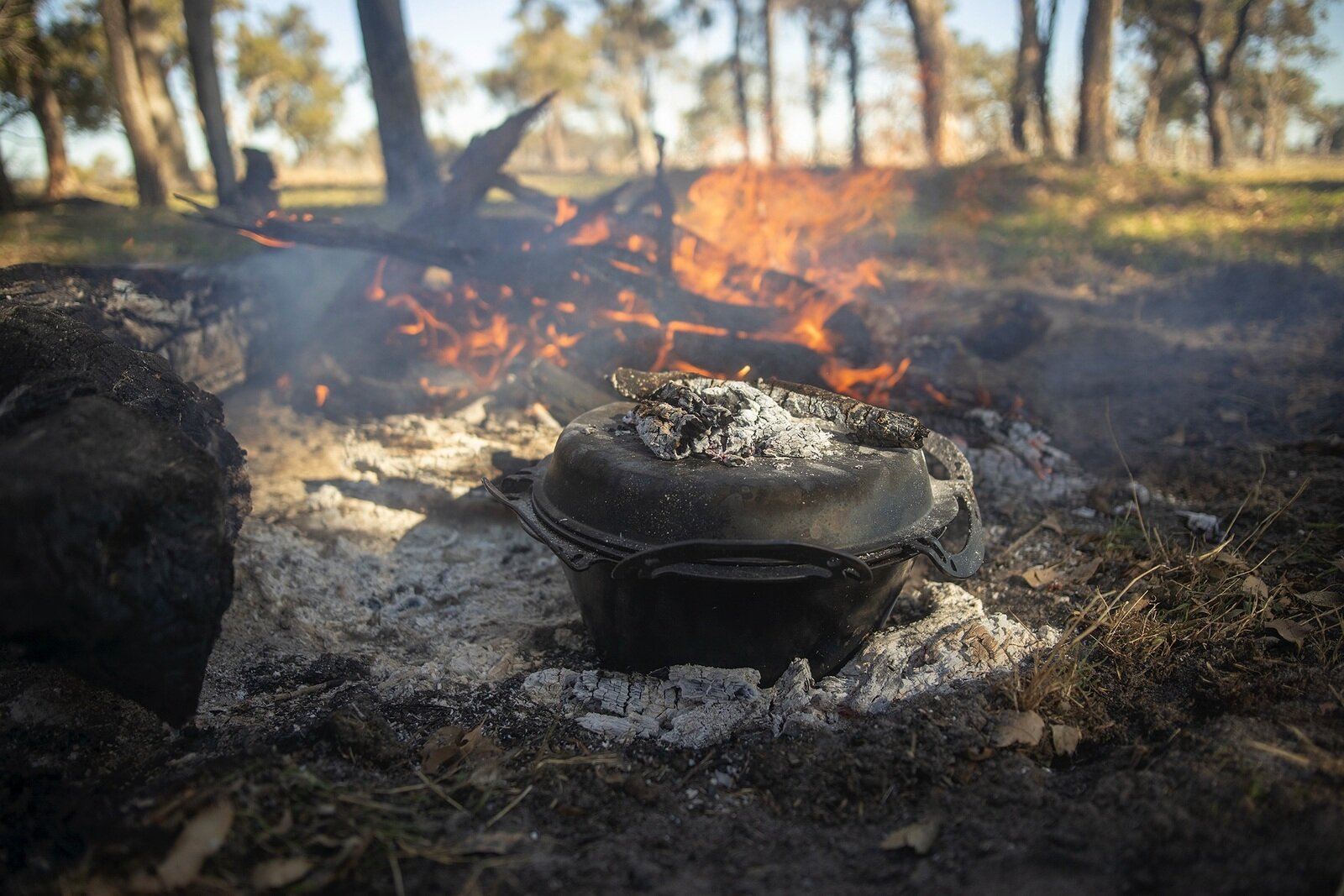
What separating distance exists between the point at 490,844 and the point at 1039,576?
10.6ft

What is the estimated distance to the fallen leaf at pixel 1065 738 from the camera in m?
2.69

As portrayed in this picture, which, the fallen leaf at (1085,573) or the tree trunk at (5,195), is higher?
the tree trunk at (5,195)

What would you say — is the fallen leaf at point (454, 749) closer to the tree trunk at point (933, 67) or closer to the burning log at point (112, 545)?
the burning log at point (112, 545)

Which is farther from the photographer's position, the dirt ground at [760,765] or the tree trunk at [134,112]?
the tree trunk at [134,112]

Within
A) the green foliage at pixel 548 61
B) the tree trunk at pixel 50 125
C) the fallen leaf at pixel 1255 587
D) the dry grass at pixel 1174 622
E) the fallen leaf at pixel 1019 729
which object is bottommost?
the fallen leaf at pixel 1019 729

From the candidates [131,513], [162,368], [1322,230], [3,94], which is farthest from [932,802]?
[3,94]

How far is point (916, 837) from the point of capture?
227cm

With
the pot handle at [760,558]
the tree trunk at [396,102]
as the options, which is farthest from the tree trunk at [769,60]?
the pot handle at [760,558]

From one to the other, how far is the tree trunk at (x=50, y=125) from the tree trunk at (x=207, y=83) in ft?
24.6

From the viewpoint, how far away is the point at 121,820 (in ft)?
6.72

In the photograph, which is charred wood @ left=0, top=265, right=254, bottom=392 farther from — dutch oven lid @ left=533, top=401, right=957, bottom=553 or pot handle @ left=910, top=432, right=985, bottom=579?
pot handle @ left=910, top=432, right=985, bottom=579

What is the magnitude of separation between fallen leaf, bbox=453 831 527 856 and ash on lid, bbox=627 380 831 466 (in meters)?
1.41

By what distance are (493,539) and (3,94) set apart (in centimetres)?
2104

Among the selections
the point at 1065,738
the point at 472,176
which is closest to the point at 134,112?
the point at 472,176
